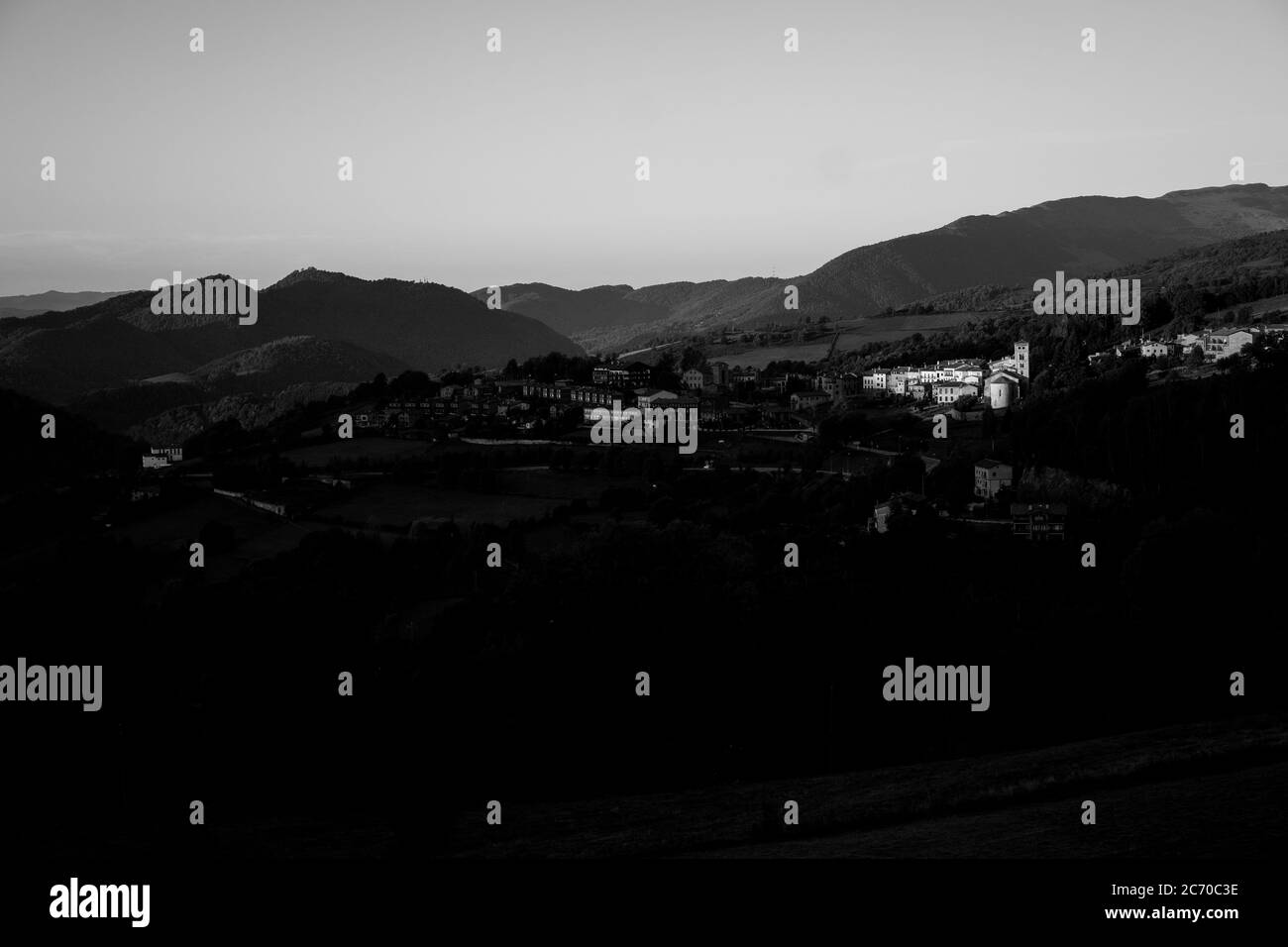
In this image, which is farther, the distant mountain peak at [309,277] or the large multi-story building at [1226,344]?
the distant mountain peak at [309,277]

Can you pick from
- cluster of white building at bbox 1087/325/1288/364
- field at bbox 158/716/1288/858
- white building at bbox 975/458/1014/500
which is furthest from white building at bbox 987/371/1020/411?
field at bbox 158/716/1288/858

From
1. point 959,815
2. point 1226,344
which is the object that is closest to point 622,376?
point 1226,344


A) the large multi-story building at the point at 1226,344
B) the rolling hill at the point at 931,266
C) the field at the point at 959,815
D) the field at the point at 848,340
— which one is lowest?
the field at the point at 959,815

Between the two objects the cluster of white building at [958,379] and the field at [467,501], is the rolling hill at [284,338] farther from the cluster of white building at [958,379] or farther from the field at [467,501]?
the cluster of white building at [958,379]

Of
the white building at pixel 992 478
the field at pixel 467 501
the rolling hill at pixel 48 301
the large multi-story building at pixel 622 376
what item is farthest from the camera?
the rolling hill at pixel 48 301

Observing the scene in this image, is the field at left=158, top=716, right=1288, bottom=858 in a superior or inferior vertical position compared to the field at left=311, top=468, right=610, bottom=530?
inferior

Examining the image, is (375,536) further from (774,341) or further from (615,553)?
(774,341)

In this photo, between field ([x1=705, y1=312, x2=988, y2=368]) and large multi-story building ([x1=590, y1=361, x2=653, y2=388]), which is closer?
large multi-story building ([x1=590, y1=361, x2=653, y2=388])

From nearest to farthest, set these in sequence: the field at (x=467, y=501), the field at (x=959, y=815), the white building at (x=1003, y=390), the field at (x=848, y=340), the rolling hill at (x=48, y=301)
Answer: the field at (x=959, y=815)
the field at (x=467, y=501)
the white building at (x=1003, y=390)
the field at (x=848, y=340)
the rolling hill at (x=48, y=301)

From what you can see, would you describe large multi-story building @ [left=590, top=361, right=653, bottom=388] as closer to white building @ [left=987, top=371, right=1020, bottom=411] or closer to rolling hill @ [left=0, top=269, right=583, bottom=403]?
white building @ [left=987, top=371, right=1020, bottom=411]

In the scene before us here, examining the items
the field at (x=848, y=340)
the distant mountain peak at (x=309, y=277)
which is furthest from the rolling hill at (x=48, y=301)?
the field at (x=848, y=340)

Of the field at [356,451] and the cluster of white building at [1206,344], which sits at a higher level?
the cluster of white building at [1206,344]
